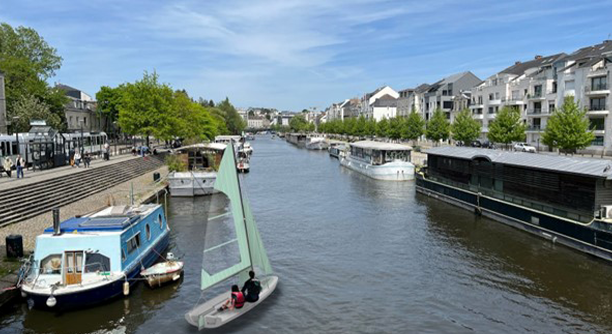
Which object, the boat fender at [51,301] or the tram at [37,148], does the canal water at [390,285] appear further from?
the tram at [37,148]

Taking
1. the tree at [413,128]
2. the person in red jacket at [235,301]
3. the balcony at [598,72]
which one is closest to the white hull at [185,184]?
the person in red jacket at [235,301]

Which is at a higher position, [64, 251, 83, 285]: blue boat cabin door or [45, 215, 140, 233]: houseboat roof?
[45, 215, 140, 233]: houseboat roof

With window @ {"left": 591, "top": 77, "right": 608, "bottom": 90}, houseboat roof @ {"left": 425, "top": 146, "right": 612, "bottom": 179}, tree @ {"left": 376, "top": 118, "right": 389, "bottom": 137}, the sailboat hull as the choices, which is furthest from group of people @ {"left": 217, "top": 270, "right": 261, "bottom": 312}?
tree @ {"left": 376, "top": 118, "right": 389, "bottom": 137}

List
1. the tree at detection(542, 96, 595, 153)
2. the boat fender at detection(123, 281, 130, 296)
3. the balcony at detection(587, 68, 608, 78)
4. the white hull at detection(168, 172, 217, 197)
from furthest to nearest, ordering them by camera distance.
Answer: the balcony at detection(587, 68, 608, 78), the tree at detection(542, 96, 595, 153), the white hull at detection(168, 172, 217, 197), the boat fender at detection(123, 281, 130, 296)

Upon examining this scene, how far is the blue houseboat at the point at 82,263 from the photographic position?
17.8 m

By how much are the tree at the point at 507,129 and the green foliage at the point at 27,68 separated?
223ft

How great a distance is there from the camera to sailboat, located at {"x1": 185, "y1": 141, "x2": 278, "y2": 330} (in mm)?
17500

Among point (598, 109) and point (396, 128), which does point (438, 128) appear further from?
point (598, 109)

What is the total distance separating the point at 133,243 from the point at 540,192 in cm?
2503

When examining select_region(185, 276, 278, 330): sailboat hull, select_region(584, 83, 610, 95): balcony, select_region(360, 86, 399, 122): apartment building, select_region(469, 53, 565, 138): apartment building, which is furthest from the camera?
select_region(360, 86, 399, 122): apartment building

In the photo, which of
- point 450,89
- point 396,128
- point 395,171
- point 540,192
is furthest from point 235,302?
point 450,89

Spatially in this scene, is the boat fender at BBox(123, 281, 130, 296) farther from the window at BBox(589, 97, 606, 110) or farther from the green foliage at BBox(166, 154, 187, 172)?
the window at BBox(589, 97, 606, 110)

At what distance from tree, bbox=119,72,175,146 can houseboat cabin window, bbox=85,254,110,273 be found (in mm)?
55857

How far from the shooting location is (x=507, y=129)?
227 feet
